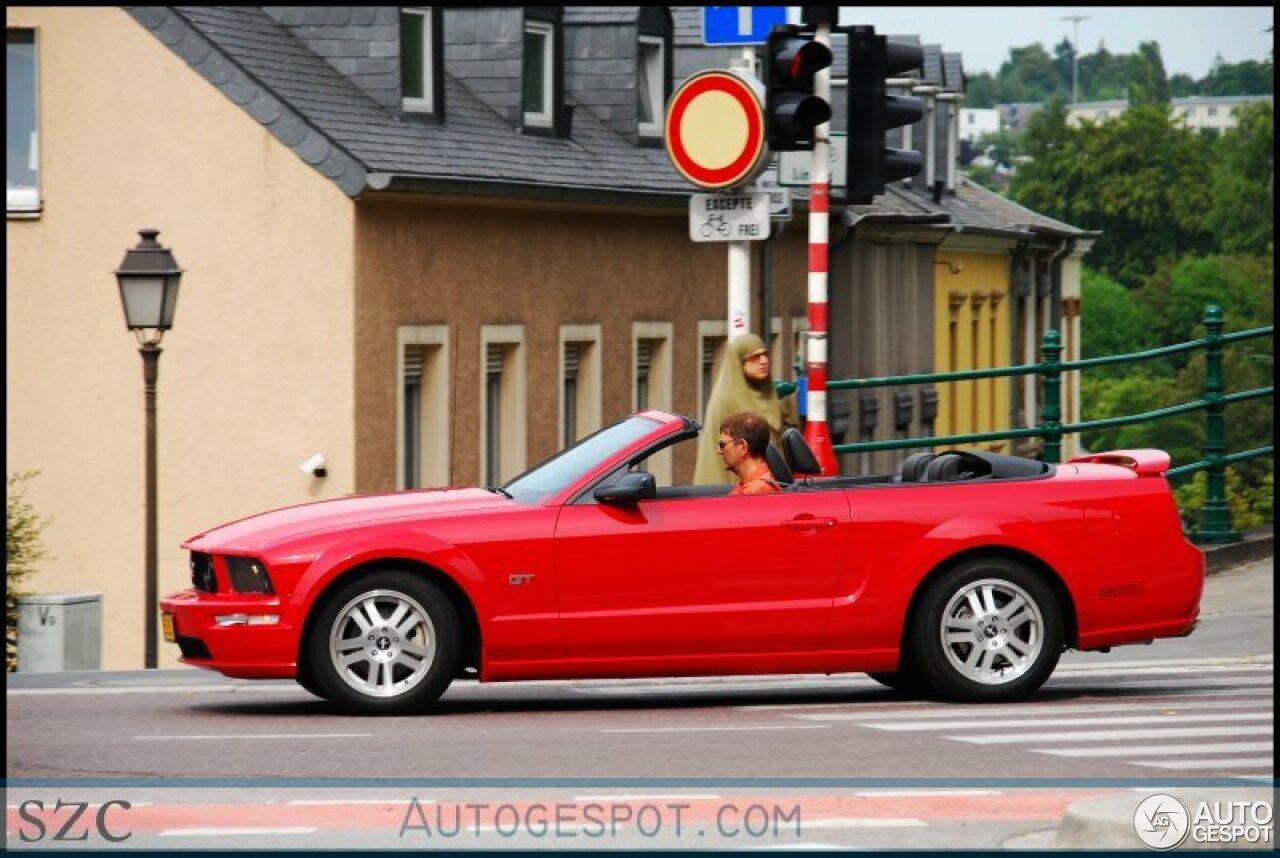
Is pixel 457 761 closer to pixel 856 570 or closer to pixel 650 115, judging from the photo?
pixel 856 570

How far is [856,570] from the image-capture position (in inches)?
509

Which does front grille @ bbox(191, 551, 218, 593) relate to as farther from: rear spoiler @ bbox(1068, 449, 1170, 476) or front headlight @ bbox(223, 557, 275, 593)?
rear spoiler @ bbox(1068, 449, 1170, 476)

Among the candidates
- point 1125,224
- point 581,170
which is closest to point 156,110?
point 581,170

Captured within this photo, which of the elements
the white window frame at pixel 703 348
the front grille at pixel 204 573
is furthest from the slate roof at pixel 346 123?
the front grille at pixel 204 573

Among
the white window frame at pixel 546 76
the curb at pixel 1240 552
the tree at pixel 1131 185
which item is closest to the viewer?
the curb at pixel 1240 552

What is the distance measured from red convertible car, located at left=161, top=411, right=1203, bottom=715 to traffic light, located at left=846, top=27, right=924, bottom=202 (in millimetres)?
3351

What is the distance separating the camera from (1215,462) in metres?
20.2

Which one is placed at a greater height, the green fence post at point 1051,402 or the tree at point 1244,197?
the tree at point 1244,197

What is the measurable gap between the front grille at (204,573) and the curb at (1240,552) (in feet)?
27.7

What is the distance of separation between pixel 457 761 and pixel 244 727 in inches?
70.6

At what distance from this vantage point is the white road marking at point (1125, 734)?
11711mm

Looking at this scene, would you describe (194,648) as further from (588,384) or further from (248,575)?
(588,384)
